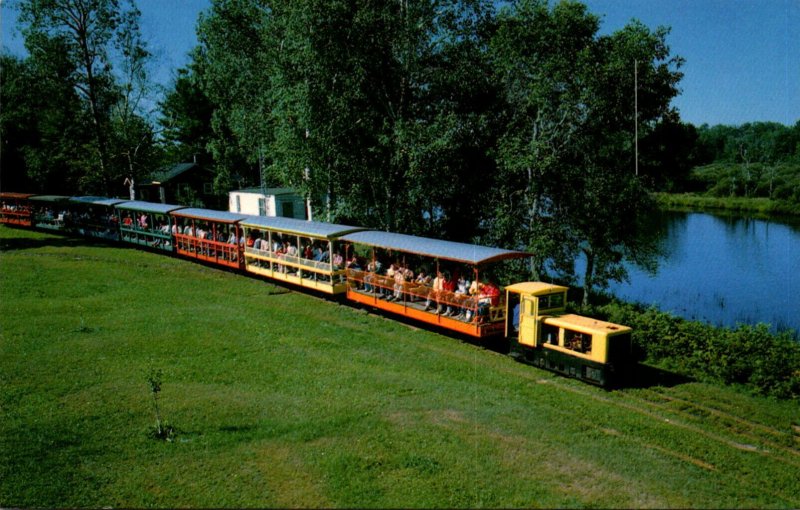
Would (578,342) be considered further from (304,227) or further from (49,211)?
(49,211)

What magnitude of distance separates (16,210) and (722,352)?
153ft

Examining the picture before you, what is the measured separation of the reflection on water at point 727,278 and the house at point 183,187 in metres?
43.8

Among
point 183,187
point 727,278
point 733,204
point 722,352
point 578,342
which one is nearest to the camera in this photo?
point 578,342

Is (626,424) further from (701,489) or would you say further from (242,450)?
(242,450)

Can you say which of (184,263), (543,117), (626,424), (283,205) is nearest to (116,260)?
(184,263)

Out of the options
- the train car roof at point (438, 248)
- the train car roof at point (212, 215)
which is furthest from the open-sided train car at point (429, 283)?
the train car roof at point (212, 215)

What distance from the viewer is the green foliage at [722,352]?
14.9 meters

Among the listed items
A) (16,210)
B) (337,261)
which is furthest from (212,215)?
(16,210)

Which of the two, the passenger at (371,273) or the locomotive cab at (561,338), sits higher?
the passenger at (371,273)

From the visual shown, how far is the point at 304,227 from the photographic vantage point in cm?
2395

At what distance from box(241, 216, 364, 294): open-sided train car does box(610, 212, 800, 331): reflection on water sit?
14.3 meters

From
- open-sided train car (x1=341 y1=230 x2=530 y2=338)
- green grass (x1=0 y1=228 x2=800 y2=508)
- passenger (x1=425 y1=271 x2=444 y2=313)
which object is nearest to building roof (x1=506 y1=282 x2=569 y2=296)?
open-sided train car (x1=341 y1=230 x2=530 y2=338)

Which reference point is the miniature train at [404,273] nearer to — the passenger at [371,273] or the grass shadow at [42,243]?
the passenger at [371,273]

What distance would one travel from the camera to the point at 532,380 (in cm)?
1523
